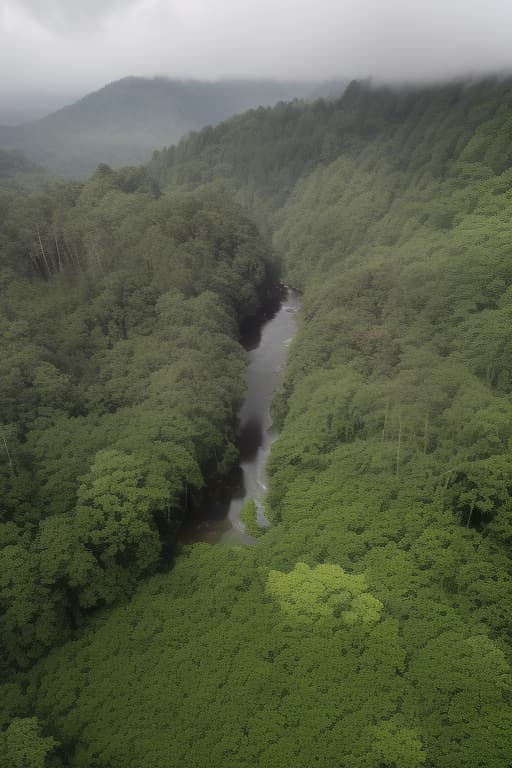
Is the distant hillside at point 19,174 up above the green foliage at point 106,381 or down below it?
above

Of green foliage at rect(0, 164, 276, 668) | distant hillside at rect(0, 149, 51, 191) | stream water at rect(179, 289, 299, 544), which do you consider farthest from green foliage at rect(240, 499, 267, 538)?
distant hillside at rect(0, 149, 51, 191)

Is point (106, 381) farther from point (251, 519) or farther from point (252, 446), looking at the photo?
point (251, 519)

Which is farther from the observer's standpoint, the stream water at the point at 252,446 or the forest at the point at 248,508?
the stream water at the point at 252,446

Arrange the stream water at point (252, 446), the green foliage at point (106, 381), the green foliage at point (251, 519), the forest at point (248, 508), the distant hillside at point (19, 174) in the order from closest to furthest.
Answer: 1. the forest at point (248, 508)
2. the green foliage at point (106, 381)
3. the green foliage at point (251, 519)
4. the stream water at point (252, 446)
5. the distant hillside at point (19, 174)

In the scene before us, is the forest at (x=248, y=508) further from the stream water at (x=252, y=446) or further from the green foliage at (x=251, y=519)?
the stream water at (x=252, y=446)

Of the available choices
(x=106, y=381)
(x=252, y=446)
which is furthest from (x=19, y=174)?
(x=252, y=446)

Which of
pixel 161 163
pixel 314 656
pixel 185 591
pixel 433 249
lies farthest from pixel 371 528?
pixel 161 163

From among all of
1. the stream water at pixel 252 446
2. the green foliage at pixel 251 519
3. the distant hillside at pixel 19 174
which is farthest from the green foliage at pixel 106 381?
the distant hillside at pixel 19 174

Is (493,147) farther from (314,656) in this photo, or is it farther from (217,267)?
(314,656)

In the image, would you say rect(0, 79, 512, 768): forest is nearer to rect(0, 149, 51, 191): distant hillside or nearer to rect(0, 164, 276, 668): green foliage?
rect(0, 164, 276, 668): green foliage
